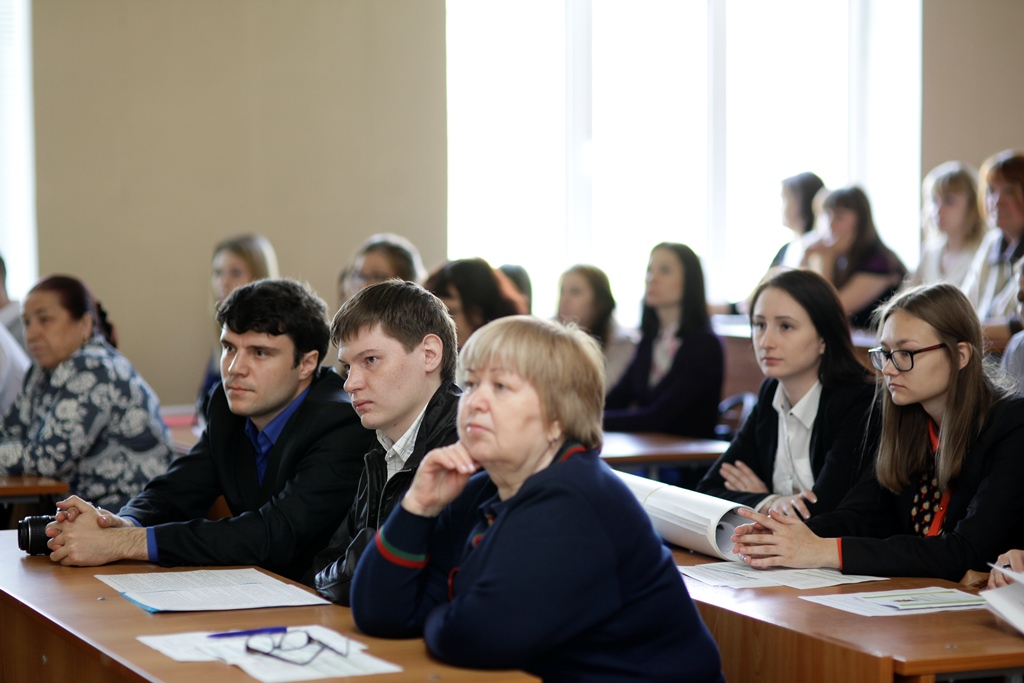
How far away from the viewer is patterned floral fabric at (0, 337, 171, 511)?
393cm

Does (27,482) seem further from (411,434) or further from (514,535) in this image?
(514,535)

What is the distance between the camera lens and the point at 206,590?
A: 222 cm

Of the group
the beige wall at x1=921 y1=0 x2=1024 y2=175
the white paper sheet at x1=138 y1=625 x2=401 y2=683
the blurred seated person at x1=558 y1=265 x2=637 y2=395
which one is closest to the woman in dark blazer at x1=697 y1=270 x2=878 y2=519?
the white paper sheet at x1=138 y1=625 x2=401 y2=683

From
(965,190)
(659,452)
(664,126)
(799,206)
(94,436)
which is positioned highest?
(664,126)

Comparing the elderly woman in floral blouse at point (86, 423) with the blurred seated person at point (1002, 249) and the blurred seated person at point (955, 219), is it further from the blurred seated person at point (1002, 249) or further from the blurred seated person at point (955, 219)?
the blurred seated person at point (955, 219)

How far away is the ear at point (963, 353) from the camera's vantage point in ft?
8.44

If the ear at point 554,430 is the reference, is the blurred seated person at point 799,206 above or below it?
above

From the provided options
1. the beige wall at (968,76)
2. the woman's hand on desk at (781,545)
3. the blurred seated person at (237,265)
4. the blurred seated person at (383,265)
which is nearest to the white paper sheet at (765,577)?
the woman's hand on desk at (781,545)

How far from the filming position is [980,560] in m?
2.41

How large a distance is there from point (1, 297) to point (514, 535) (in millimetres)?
4808

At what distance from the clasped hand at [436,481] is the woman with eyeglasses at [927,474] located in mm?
887

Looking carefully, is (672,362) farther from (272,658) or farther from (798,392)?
(272,658)

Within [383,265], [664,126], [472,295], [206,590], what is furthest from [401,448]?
[664,126]

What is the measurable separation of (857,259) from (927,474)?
4.05 metres
